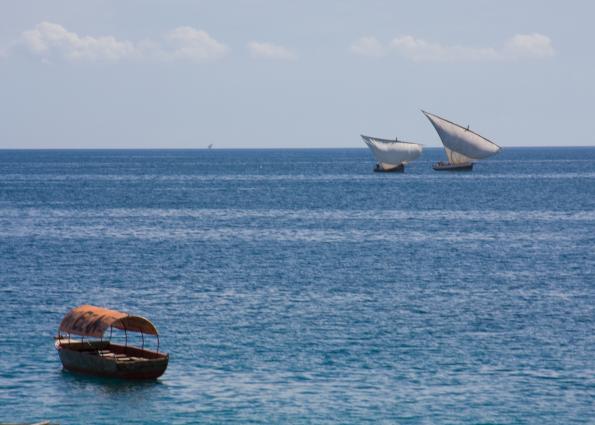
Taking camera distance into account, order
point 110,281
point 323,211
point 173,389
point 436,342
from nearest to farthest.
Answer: point 173,389 < point 436,342 < point 110,281 < point 323,211

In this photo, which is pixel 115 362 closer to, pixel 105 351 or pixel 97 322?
pixel 97 322

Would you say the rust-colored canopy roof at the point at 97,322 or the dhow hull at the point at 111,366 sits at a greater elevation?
the rust-colored canopy roof at the point at 97,322

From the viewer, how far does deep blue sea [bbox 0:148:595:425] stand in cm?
4319

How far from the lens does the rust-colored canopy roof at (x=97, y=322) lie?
47531 millimetres

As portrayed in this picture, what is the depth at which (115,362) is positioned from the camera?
46469 millimetres

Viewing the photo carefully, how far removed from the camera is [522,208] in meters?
146

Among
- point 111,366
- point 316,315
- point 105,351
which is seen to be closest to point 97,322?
point 111,366

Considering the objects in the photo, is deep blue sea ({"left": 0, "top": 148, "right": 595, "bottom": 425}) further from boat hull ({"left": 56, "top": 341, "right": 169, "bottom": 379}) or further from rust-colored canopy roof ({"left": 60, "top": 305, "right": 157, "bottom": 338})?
rust-colored canopy roof ({"left": 60, "top": 305, "right": 157, "bottom": 338})

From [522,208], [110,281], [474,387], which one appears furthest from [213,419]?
[522,208]

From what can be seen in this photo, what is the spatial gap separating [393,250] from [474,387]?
4883cm

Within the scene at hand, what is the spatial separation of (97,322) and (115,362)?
2409 millimetres

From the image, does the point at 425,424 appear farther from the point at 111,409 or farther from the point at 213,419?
the point at 111,409

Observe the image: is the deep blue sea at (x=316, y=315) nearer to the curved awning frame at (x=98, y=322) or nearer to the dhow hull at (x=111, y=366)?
the dhow hull at (x=111, y=366)

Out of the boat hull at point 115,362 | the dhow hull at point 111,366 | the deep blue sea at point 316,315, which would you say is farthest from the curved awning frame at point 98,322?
the deep blue sea at point 316,315
